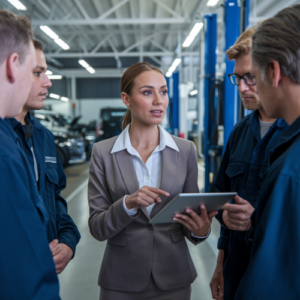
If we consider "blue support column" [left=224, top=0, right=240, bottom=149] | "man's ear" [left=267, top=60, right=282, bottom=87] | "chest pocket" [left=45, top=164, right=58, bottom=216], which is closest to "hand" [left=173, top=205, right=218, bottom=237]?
"man's ear" [left=267, top=60, right=282, bottom=87]

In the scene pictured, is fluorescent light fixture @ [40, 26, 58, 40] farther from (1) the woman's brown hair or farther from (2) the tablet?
(2) the tablet

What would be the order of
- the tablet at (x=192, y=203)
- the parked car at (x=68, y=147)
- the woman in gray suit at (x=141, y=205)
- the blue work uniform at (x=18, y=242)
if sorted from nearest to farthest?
the blue work uniform at (x=18, y=242) → the tablet at (x=192, y=203) → the woman in gray suit at (x=141, y=205) → the parked car at (x=68, y=147)

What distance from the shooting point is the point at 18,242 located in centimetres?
79

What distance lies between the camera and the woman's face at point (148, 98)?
5.39 feet

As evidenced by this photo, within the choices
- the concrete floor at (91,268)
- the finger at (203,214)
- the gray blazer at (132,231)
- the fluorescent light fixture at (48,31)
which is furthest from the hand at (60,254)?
the fluorescent light fixture at (48,31)

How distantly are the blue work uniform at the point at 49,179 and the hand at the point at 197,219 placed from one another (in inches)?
24.2

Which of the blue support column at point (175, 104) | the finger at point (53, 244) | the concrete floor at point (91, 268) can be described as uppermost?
the blue support column at point (175, 104)

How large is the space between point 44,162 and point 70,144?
6.78 metres

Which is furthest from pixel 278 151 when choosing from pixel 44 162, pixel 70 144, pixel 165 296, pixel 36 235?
pixel 70 144

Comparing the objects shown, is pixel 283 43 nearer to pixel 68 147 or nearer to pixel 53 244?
pixel 53 244

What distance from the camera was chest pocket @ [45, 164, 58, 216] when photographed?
1.61 metres

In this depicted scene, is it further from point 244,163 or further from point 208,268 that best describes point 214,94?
point 244,163

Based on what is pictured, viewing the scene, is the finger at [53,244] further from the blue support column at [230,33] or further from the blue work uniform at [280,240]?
the blue support column at [230,33]

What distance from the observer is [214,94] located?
5.12 m
